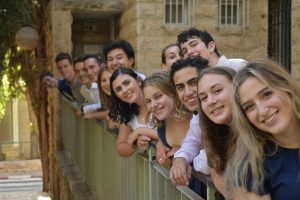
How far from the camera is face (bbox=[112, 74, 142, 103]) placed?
12.2 ft

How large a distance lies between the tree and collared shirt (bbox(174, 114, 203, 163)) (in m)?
8.06

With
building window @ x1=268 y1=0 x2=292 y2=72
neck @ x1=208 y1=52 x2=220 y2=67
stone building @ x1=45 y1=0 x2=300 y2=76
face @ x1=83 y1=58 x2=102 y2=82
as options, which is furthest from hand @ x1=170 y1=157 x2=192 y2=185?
building window @ x1=268 y1=0 x2=292 y2=72

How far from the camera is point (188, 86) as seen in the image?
110 inches

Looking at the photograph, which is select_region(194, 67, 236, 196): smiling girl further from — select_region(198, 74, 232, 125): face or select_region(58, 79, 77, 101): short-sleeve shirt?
select_region(58, 79, 77, 101): short-sleeve shirt

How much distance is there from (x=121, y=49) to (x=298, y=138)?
2916 mm

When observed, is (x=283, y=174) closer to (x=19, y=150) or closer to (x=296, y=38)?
(x=296, y=38)

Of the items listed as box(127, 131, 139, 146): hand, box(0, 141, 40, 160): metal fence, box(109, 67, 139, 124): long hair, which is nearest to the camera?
box(127, 131, 139, 146): hand

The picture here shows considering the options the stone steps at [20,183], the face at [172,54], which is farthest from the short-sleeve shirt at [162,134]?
the stone steps at [20,183]

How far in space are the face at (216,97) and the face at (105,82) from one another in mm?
2210

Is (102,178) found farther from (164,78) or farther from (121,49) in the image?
(164,78)

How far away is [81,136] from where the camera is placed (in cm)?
671

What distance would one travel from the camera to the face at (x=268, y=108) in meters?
1.93

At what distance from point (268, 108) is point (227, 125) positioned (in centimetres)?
44

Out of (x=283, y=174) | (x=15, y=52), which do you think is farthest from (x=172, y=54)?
(x=15, y=52)
